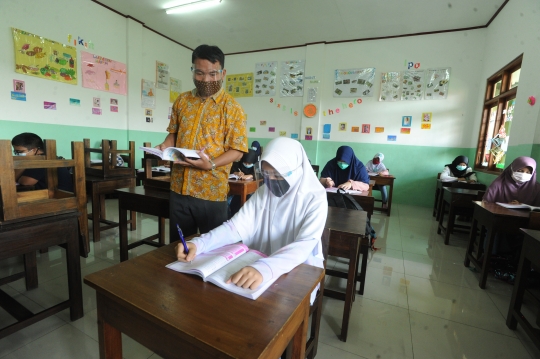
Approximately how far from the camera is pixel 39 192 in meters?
1.40

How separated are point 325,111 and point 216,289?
5.34 metres

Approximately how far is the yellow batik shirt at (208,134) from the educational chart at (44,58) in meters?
3.53

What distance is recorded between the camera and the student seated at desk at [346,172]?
2773 millimetres

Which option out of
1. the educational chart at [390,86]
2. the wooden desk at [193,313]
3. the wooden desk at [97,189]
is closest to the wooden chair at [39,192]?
the wooden desk at [193,313]

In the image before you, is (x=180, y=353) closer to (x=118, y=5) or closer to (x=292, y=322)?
(x=292, y=322)

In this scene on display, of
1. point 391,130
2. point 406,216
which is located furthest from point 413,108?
point 406,216

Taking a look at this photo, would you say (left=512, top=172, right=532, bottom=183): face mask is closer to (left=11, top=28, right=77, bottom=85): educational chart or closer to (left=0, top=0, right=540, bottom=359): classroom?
(left=0, top=0, right=540, bottom=359): classroom

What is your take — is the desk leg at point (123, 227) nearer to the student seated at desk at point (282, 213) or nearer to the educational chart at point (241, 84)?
the student seated at desk at point (282, 213)

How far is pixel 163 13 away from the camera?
15.0 feet

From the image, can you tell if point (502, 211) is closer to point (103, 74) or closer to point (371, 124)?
point (371, 124)

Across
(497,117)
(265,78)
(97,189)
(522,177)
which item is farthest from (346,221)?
(265,78)

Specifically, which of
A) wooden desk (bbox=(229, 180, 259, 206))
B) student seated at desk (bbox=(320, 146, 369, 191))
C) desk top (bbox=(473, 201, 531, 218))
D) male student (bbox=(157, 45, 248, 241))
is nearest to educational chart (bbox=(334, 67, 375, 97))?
student seated at desk (bbox=(320, 146, 369, 191))

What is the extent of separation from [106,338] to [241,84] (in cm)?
626

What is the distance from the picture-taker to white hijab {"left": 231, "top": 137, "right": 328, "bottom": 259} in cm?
104
